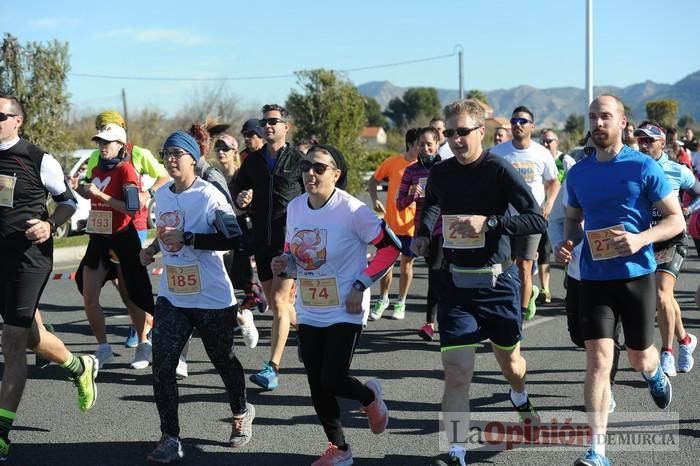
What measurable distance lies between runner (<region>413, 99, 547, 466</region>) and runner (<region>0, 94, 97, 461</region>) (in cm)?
255

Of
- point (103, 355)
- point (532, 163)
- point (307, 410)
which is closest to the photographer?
point (307, 410)

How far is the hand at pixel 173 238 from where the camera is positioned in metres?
5.16

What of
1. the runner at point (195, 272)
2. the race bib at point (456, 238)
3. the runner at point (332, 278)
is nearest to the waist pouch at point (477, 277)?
the race bib at point (456, 238)

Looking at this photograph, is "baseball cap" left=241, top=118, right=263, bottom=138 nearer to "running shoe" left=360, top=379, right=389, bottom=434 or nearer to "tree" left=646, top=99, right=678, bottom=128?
"running shoe" left=360, top=379, right=389, bottom=434

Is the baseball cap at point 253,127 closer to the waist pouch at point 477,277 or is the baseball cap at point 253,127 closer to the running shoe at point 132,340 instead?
the running shoe at point 132,340

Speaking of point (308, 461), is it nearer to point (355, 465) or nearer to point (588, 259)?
point (355, 465)

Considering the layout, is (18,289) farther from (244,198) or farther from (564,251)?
(564,251)

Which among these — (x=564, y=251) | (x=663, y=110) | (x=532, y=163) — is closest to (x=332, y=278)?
(x=564, y=251)

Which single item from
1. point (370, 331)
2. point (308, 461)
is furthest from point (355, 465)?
point (370, 331)

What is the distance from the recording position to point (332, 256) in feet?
16.3

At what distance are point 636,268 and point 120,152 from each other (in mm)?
4594

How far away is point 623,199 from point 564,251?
514 mm

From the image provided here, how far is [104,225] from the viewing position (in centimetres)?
732

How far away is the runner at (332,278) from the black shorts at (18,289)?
1587mm
